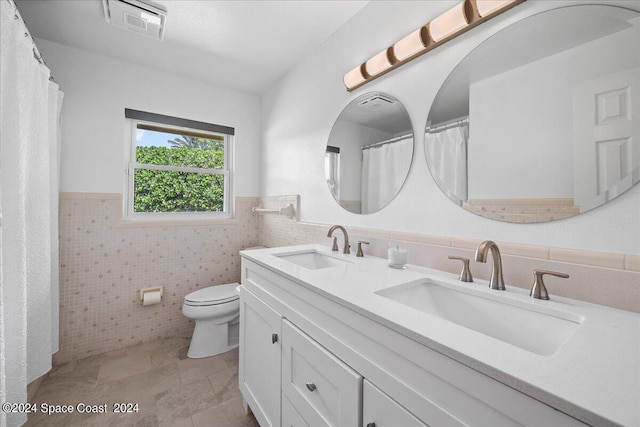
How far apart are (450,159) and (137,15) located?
2.06 meters

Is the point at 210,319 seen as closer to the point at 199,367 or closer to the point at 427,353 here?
the point at 199,367

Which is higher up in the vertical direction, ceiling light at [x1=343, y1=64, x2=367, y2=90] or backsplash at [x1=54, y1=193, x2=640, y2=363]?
ceiling light at [x1=343, y1=64, x2=367, y2=90]

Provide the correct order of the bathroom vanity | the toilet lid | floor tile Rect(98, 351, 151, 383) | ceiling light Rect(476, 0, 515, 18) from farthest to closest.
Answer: the toilet lid, floor tile Rect(98, 351, 151, 383), ceiling light Rect(476, 0, 515, 18), the bathroom vanity

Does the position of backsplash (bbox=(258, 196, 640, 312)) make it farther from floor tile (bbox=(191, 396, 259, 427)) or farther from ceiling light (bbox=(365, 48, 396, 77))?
floor tile (bbox=(191, 396, 259, 427))

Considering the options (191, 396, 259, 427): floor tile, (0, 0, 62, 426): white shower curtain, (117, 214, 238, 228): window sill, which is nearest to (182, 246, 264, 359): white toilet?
(191, 396, 259, 427): floor tile

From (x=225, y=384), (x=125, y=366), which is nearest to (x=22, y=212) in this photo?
(x=125, y=366)

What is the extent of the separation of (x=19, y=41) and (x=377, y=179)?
6.01 ft

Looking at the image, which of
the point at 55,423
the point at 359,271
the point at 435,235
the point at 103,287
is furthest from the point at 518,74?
the point at 103,287

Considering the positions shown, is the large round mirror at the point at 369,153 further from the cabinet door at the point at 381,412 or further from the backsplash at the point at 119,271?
the backsplash at the point at 119,271

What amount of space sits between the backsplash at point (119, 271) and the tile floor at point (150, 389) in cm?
18

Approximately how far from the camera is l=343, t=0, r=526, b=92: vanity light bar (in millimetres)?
998

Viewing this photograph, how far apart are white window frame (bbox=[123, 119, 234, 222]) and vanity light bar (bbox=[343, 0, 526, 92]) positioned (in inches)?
66.7

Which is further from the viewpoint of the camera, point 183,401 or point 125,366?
point 125,366

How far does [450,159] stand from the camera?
1149mm
